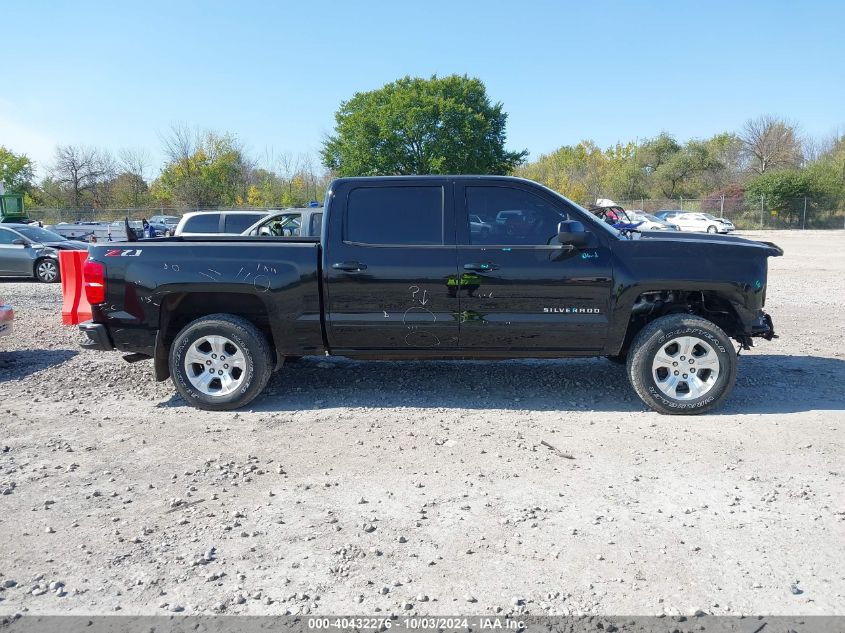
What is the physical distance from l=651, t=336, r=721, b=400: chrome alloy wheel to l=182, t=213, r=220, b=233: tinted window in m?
11.5

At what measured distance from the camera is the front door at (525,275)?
17.8 ft

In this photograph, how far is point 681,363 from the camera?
543 cm

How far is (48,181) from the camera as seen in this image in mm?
63938

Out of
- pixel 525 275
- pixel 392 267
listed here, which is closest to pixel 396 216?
pixel 392 267

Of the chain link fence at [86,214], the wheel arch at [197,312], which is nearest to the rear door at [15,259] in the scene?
the wheel arch at [197,312]

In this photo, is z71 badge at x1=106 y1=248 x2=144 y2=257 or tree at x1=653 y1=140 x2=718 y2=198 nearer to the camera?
z71 badge at x1=106 y1=248 x2=144 y2=257

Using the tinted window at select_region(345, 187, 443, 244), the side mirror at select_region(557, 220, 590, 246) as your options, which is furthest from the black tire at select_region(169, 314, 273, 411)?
the side mirror at select_region(557, 220, 590, 246)

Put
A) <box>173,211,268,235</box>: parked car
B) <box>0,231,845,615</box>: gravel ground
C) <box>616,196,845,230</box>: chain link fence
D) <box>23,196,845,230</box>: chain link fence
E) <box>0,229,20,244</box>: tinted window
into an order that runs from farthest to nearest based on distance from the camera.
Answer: <box>616,196,845,230</box>: chain link fence, <box>23,196,845,230</box>: chain link fence, <box>0,229,20,244</box>: tinted window, <box>173,211,268,235</box>: parked car, <box>0,231,845,615</box>: gravel ground

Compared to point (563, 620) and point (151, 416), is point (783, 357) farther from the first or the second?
point (151, 416)

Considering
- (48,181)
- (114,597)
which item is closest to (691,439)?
A: (114,597)

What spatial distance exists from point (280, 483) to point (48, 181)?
235 feet

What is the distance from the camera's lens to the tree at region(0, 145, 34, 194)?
6625 centimetres

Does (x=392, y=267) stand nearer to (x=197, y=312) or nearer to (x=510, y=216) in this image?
(x=510, y=216)

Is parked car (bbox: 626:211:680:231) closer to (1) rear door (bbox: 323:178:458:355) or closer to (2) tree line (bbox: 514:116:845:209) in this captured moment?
(2) tree line (bbox: 514:116:845:209)
